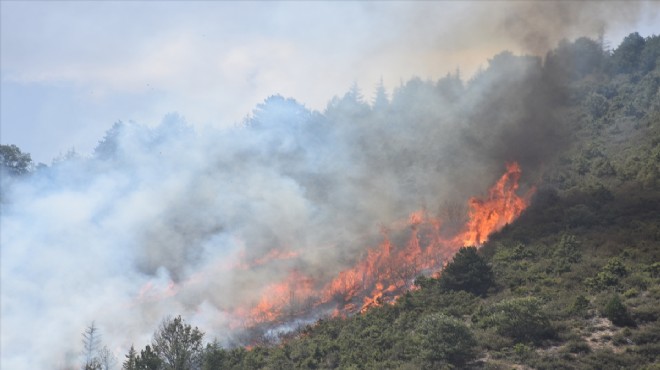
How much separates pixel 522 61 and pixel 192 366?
199 feet

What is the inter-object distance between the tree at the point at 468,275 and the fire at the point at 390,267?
7.32 metres

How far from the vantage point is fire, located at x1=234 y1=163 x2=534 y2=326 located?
55.6 m

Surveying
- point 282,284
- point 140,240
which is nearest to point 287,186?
point 282,284

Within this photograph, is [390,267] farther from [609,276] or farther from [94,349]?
[94,349]

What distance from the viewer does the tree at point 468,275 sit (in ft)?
153

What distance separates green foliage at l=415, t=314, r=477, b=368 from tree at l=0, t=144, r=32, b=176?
280 feet

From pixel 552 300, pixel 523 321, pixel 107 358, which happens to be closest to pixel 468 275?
pixel 552 300

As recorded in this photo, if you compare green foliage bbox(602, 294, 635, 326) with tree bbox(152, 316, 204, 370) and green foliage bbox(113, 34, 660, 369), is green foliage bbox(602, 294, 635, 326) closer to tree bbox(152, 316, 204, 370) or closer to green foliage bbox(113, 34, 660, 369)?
green foliage bbox(113, 34, 660, 369)

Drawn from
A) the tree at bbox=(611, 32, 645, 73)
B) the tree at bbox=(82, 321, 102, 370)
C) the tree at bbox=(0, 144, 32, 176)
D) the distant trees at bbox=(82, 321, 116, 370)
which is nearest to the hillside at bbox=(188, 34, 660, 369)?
the distant trees at bbox=(82, 321, 116, 370)

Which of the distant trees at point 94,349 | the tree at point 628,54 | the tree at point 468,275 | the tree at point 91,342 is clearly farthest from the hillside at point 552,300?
the tree at point 628,54

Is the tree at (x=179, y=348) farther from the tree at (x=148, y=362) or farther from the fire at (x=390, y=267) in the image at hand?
the fire at (x=390, y=267)

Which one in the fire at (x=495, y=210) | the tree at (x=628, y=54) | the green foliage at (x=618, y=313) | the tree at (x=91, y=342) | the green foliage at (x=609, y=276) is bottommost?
the green foliage at (x=618, y=313)

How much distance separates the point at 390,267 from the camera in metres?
58.5

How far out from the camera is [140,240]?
63.7 metres
